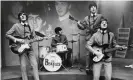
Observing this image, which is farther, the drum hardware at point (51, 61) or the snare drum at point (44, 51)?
the snare drum at point (44, 51)

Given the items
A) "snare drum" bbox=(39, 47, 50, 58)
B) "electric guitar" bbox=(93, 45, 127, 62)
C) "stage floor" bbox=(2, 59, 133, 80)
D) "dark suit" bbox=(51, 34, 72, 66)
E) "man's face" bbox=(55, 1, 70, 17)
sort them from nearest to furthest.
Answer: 1. "electric guitar" bbox=(93, 45, 127, 62)
2. "stage floor" bbox=(2, 59, 133, 80)
3. "snare drum" bbox=(39, 47, 50, 58)
4. "dark suit" bbox=(51, 34, 72, 66)
5. "man's face" bbox=(55, 1, 70, 17)

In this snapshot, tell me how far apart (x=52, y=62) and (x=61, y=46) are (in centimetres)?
54

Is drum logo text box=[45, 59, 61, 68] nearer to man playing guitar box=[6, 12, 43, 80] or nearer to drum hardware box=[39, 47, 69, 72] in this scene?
drum hardware box=[39, 47, 69, 72]

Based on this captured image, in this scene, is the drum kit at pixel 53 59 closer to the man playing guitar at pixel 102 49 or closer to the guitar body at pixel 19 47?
the guitar body at pixel 19 47

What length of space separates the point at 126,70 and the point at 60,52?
1.95 metres

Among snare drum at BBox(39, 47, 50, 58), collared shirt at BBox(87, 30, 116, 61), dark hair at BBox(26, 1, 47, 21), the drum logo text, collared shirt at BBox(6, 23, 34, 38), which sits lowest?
the drum logo text

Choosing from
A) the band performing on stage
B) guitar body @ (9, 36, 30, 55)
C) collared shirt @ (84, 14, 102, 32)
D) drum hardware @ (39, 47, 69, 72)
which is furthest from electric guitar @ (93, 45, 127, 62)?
guitar body @ (9, 36, 30, 55)

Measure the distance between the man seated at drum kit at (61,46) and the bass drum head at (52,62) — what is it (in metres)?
0.17

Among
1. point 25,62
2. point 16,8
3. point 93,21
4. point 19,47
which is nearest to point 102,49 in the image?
point 93,21

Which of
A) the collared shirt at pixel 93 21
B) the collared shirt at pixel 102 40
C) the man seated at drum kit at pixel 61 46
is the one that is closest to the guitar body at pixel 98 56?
the collared shirt at pixel 102 40

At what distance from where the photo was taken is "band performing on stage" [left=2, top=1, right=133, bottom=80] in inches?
194

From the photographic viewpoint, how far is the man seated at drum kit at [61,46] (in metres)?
6.02

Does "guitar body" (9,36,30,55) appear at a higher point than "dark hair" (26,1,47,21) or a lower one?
lower

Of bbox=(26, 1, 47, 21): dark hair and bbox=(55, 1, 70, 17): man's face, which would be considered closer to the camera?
bbox=(26, 1, 47, 21): dark hair
